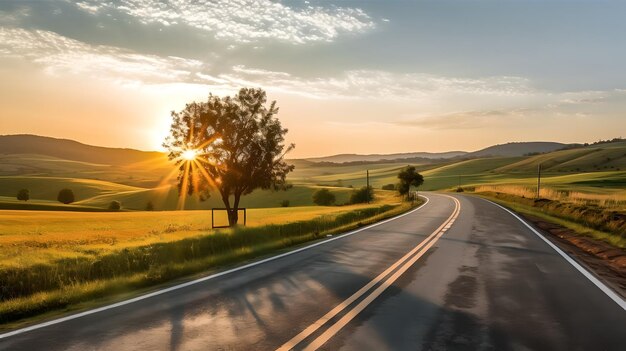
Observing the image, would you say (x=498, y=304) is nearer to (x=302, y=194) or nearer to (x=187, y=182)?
(x=187, y=182)

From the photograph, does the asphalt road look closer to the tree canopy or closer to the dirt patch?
the dirt patch

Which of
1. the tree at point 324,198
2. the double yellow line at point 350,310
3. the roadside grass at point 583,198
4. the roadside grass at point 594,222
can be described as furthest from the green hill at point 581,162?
the double yellow line at point 350,310

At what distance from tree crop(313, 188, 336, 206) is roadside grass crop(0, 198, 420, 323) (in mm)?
84730

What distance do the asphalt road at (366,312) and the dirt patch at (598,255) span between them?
0.58 metres

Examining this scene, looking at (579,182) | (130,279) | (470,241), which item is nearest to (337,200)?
(579,182)

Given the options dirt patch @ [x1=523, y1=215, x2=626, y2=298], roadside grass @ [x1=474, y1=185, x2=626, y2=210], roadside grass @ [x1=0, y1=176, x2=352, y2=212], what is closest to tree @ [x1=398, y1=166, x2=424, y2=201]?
roadside grass @ [x1=474, y1=185, x2=626, y2=210]

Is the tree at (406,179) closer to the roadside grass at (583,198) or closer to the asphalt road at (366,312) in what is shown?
the roadside grass at (583,198)

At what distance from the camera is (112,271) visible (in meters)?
10.5

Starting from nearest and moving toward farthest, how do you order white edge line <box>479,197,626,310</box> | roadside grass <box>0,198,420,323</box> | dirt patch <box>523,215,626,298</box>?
roadside grass <box>0,198,420,323</box>
white edge line <box>479,197,626,310</box>
dirt patch <box>523,215,626,298</box>

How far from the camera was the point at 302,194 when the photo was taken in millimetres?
114688

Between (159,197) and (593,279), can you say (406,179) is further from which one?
(593,279)

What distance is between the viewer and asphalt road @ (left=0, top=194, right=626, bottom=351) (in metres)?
5.81

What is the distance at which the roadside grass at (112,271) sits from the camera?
7.94m

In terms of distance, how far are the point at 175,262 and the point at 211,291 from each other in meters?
3.91
